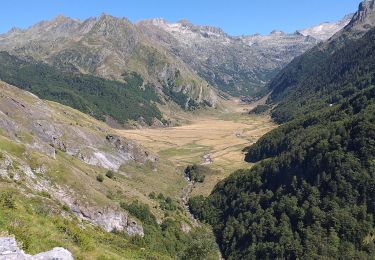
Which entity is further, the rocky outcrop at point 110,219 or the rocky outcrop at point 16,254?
the rocky outcrop at point 110,219

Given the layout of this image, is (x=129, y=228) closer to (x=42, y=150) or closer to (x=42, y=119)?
(x=42, y=150)

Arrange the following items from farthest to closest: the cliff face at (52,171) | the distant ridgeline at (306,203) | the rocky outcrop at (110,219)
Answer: the distant ridgeline at (306,203), the rocky outcrop at (110,219), the cliff face at (52,171)

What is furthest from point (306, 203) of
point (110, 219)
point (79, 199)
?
point (79, 199)

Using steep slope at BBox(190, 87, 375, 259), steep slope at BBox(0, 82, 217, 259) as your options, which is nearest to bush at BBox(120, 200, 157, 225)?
steep slope at BBox(0, 82, 217, 259)

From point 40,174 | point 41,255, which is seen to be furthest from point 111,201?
point 41,255

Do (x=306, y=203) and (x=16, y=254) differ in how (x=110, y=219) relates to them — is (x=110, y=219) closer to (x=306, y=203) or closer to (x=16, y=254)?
(x=306, y=203)

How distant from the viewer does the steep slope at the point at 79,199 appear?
126 feet

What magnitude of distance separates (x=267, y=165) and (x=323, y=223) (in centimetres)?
5096

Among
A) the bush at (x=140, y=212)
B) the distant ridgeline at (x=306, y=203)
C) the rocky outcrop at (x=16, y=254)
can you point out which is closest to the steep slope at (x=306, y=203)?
the distant ridgeline at (x=306, y=203)

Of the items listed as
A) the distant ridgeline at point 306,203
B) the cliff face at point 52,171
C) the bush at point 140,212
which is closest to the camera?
the cliff face at point 52,171

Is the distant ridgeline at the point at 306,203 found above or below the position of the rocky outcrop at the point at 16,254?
below

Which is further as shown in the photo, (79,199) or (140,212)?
(140,212)

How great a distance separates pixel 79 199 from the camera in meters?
116

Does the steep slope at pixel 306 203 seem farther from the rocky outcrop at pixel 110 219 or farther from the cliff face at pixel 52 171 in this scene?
the cliff face at pixel 52 171
